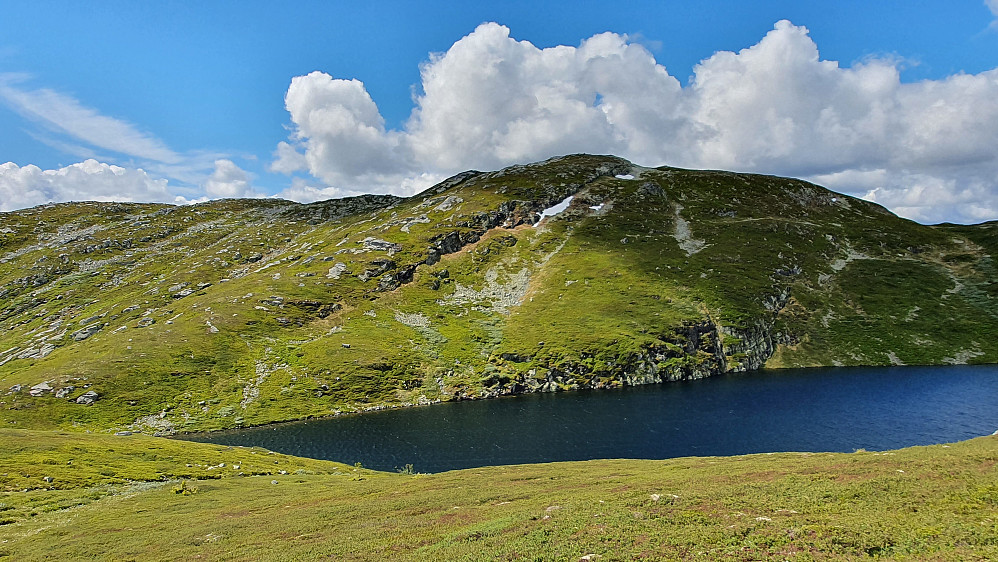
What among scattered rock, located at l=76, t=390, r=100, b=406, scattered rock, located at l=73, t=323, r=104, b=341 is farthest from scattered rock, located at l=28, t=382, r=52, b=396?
scattered rock, located at l=73, t=323, r=104, b=341

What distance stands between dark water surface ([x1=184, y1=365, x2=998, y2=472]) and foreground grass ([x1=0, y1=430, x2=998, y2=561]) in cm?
3174

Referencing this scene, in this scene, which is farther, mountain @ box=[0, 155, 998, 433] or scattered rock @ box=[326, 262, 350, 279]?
scattered rock @ box=[326, 262, 350, 279]

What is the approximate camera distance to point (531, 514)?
27484mm

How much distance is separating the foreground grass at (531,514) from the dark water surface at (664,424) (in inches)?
1250

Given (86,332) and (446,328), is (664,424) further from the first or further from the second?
(86,332)

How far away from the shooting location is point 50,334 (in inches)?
5832

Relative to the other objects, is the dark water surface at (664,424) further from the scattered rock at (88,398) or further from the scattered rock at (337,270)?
the scattered rock at (337,270)

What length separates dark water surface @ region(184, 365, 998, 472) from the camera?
77750 millimetres

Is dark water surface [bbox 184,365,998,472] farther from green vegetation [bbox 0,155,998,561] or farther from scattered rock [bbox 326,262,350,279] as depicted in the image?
scattered rock [bbox 326,262,350,279]

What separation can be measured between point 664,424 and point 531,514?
7381 centimetres

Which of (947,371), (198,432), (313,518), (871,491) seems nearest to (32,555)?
(313,518)

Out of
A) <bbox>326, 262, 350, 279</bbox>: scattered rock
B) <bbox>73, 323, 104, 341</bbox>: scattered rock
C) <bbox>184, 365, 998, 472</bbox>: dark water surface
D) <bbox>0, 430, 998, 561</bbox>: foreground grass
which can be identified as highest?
<bbox>326, 262, 350, 279</bbox>: scattered rock

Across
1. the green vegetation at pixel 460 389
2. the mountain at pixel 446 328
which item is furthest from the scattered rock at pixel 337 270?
the green vegetation at pixel 460 389

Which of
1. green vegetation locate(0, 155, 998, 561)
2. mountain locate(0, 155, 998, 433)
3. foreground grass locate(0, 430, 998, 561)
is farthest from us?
mountain locate(0, 155, 998, 433)
